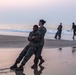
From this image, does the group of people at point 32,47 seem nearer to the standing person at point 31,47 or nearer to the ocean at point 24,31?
the standing person at point 31,47

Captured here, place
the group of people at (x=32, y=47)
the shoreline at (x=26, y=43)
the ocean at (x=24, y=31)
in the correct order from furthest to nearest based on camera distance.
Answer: the ocean at (x=24, y=31) → the shoreline at (x=26, y=43) → the group of people at (x=32, y=47)

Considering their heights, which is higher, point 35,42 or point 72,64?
point 35,42

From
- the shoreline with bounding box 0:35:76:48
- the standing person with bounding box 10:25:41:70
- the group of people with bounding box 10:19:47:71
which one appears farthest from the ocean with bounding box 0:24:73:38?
the standing person with bounding box 10:25:41:70

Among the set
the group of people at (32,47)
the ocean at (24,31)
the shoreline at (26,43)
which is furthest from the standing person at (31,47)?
the ocean at (24,31)

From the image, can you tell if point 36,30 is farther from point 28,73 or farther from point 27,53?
point 28,73

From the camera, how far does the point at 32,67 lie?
11992 mm

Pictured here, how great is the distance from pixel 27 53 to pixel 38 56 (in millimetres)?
787

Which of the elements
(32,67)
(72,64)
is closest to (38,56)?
(32,67)

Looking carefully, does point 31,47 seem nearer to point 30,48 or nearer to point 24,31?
point 30,48

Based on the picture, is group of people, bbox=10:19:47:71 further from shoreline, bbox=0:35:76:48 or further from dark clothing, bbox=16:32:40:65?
shoreline, bbox=0:35:76:48

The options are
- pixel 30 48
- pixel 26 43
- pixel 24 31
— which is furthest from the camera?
pixel 24 31

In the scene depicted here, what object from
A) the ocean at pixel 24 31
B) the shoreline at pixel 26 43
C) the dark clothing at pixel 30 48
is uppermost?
the dark clothing at pixel 30 48

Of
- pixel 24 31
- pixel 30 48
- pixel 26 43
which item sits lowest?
pixel 24 31

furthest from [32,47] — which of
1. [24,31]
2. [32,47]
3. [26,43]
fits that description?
[24,31]
